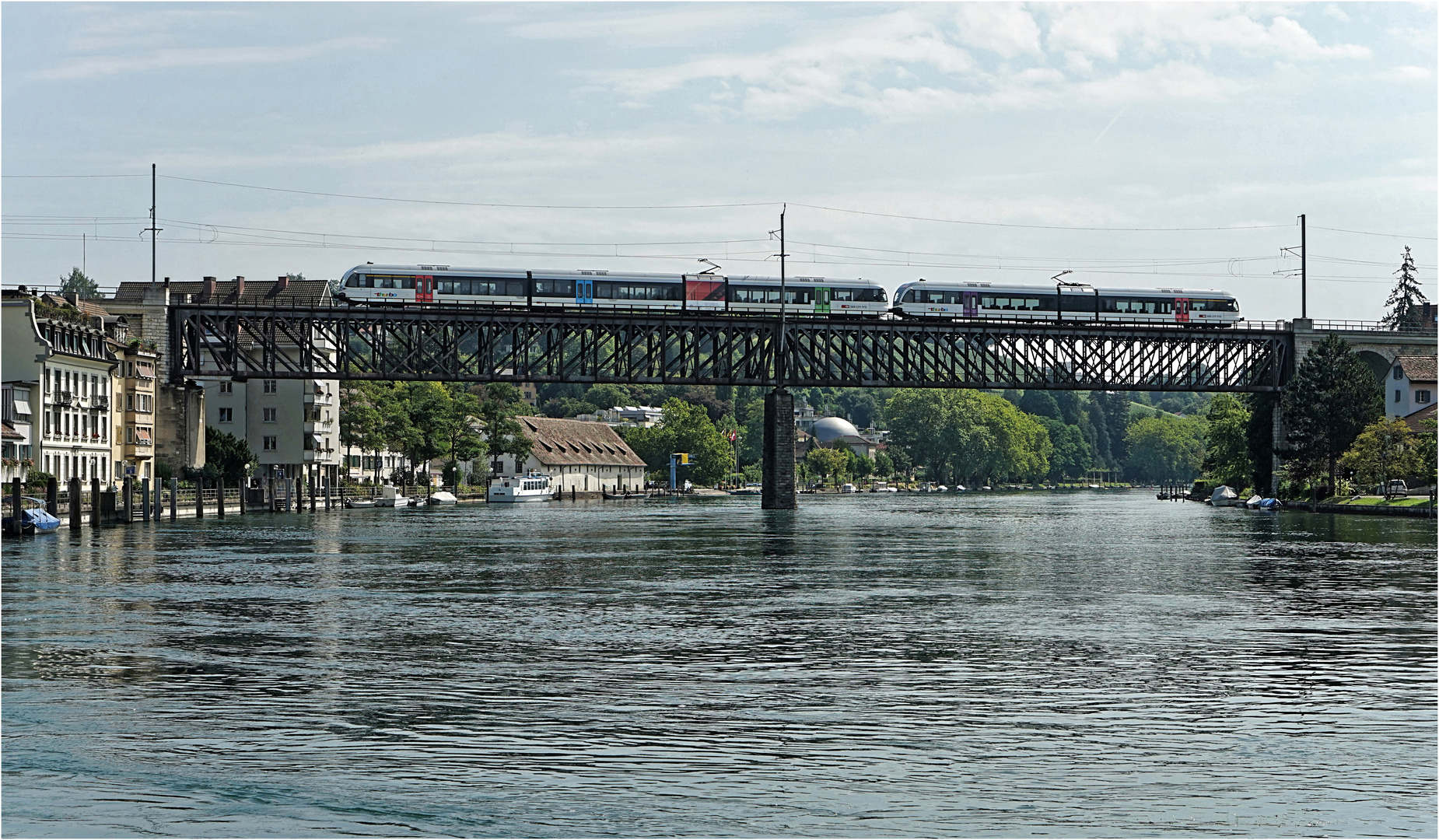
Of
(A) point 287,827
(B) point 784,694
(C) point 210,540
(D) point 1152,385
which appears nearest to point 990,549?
(C) point 210,540

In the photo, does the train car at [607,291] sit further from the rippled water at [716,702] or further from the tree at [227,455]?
the rippled water at [716,702]

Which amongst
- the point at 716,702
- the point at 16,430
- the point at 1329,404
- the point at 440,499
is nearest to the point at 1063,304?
the point at 1329,404

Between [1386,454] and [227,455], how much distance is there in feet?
265

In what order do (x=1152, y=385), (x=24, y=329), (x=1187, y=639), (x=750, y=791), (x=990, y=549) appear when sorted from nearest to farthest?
(x=750, y=791) < (x=1187, y=639) < (x=990, y=549) < (x=24, y=329) < (x=1152, y=385)

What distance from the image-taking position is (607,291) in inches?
4702

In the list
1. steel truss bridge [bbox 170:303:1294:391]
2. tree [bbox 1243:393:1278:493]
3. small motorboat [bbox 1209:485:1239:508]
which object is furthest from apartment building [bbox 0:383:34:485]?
small motorboat [bbox 1209:485:1239:508]

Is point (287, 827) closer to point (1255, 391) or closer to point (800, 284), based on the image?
point (800, 284)

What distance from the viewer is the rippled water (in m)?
17.4

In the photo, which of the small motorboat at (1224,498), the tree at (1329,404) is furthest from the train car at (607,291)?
the small motorboat at (1224,498)

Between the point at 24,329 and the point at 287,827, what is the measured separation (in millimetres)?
83667

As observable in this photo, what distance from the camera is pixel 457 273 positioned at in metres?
117

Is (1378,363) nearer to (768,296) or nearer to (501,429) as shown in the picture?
(768,296)

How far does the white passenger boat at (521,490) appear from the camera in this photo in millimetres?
161875

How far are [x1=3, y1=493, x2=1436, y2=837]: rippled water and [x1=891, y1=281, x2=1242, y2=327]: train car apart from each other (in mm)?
75571
